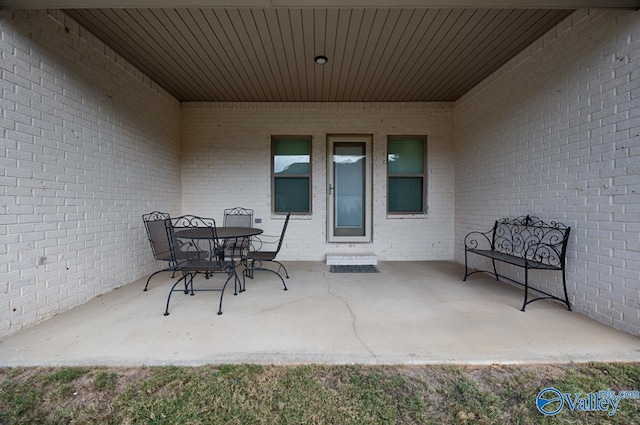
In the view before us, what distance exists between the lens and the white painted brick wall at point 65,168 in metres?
2.08

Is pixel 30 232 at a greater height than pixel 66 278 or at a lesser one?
greater

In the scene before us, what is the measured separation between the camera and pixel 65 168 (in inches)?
98.9

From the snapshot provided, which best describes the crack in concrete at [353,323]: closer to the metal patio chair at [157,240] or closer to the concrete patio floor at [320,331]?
the concrete patio floor at [320,331]

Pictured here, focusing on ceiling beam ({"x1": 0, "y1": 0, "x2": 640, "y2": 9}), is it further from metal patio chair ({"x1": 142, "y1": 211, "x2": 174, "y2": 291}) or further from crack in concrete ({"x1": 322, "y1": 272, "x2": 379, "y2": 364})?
crack in concrete ({"x1": 322, "y1": 272, "x2": 379, "y2": 364})

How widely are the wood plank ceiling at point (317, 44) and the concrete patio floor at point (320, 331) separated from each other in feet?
8.71

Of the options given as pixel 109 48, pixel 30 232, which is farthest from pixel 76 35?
pixel 30 232

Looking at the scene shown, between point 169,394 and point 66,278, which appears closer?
point 169,394

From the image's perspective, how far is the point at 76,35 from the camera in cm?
262

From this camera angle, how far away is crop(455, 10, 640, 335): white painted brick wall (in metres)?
2.06

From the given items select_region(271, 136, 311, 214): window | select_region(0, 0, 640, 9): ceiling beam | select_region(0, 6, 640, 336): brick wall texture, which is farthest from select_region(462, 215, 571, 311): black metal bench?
select_region(271, 136, 311, 214): window

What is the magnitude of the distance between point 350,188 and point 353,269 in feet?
5.05

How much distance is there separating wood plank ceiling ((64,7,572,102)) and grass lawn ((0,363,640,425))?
2.74 meters

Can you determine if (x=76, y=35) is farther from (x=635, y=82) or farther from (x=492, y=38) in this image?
(x=635, y=82)

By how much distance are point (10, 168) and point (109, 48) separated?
186 centimetres
